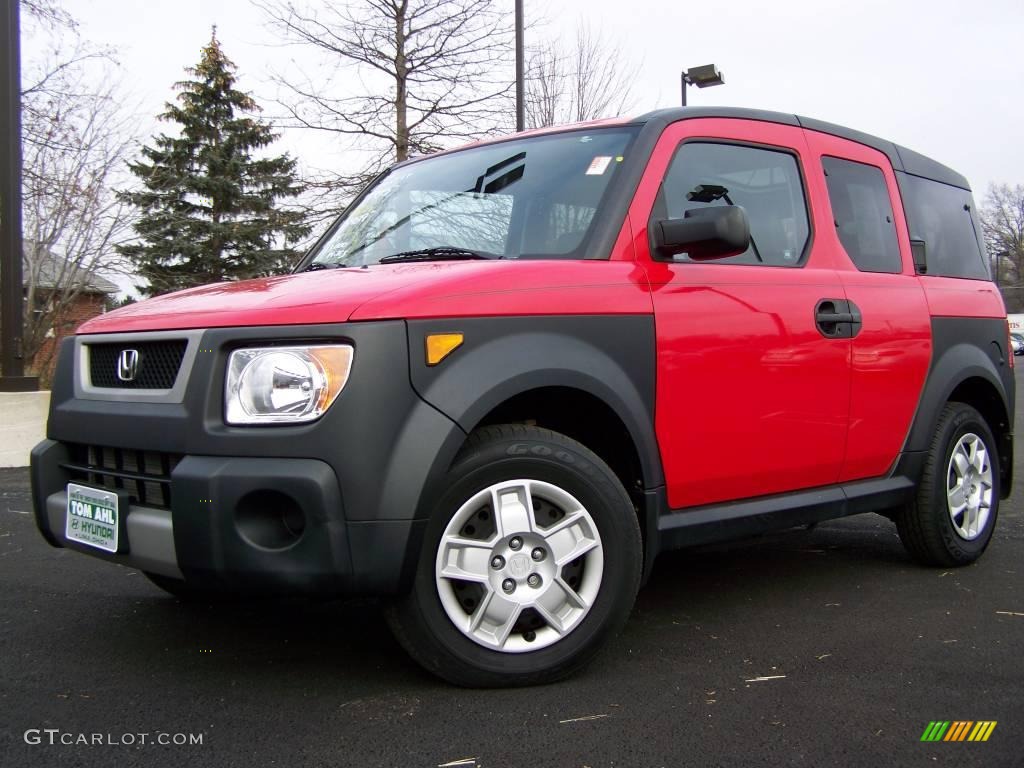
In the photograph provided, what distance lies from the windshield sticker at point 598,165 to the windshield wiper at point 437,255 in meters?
0.51

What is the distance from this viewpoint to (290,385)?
261 centimetres

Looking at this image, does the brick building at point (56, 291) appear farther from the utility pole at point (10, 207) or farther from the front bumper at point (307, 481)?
the front bumper at point (307, 481)

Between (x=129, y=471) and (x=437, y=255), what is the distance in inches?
49.2

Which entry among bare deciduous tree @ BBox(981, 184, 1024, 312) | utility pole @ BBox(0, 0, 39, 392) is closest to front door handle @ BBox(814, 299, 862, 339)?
utility pole @ BBox(0, 0, 39, 392)

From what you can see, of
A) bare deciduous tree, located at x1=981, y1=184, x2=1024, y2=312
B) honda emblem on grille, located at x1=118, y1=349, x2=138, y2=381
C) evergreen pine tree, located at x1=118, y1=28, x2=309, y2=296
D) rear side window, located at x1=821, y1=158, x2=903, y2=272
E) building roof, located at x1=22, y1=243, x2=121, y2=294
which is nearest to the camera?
honda emblem on grille, located at x1=118, y1=349, x2=138, y2=381

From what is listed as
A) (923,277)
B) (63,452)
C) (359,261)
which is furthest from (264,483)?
(923,277)

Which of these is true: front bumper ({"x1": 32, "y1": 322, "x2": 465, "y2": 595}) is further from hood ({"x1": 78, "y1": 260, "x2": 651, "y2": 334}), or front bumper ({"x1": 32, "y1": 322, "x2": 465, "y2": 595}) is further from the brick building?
the brick building

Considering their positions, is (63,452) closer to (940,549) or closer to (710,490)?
(710,490)

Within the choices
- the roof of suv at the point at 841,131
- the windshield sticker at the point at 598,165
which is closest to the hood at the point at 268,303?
the windshield sticker at the point at 598,165

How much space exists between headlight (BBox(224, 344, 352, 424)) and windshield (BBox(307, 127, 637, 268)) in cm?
90

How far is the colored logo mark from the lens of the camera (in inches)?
102

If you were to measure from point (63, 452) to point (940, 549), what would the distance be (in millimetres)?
3756

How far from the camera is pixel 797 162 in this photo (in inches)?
158

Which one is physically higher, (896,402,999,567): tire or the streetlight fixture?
the streetlight fixture
